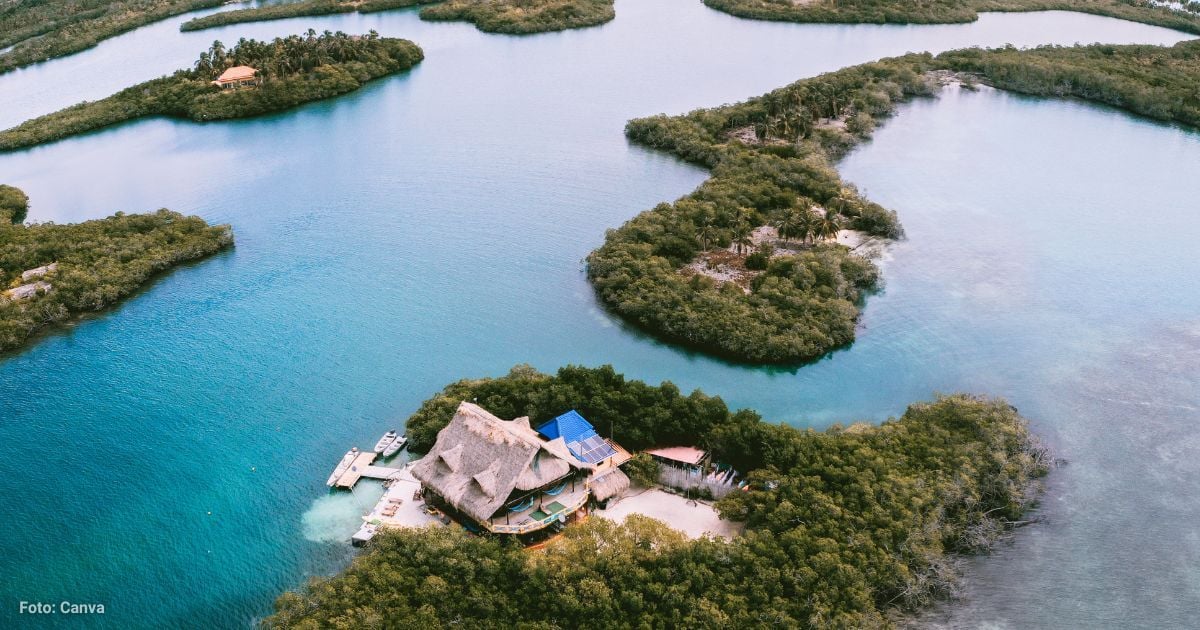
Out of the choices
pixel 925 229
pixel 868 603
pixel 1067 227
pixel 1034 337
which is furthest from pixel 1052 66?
pixel 868 603

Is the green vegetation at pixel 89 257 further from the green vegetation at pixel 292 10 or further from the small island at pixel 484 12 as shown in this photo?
the green vegetation at pixel 292 10

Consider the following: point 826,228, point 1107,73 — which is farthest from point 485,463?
point 1107,73

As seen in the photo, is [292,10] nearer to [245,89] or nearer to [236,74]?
[236,74]

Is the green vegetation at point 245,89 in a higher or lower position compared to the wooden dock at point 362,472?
higher

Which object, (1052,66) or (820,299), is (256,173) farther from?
(1052,66)

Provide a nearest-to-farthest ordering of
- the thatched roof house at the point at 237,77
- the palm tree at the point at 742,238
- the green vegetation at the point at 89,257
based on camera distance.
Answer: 1. the green vegetation at the point at 89,257
2. the palm tree at the point at 742,238
3. the thatched roof house at the point at 237,77

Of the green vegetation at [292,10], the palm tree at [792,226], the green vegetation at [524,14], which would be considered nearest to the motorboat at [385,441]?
the palm tree at [792,226]

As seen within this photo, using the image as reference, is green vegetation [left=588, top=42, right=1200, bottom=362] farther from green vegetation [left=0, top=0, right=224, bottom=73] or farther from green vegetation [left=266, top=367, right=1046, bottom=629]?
green vegetation [left=0, top=0, right=224, bottom=73]
